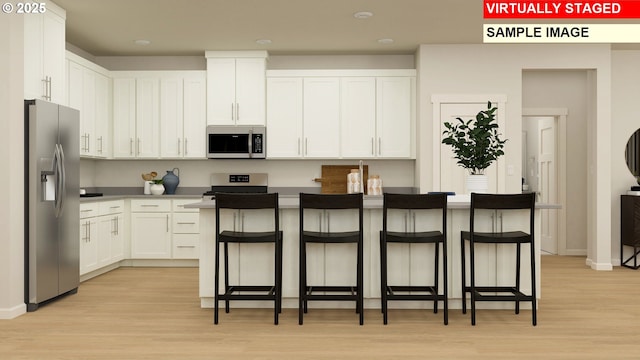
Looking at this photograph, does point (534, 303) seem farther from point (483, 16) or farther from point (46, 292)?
point (46, 292)

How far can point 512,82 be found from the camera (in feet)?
21.6

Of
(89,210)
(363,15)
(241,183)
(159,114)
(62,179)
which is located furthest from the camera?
(241,183)

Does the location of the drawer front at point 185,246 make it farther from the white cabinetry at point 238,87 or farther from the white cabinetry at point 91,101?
the white cabinetry at point 238,87

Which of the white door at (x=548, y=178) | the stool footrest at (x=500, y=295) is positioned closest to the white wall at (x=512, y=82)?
the white door at (x=548, y=178)

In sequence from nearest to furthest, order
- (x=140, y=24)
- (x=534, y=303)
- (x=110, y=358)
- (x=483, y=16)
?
(x=110, y=358) → (x=534, y=303) → (x=483, y=16) → (x=140, y=24)

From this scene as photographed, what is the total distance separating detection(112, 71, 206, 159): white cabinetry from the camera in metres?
6.96

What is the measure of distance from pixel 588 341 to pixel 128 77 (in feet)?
19.4

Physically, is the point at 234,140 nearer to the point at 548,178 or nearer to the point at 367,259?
the point at 367,259

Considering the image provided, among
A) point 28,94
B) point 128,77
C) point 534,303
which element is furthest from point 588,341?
point 128,77

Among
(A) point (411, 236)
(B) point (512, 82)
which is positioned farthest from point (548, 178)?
(A) point (411, 236)

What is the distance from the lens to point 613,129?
22.7 ft

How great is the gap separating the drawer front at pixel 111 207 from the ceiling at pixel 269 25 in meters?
1.92

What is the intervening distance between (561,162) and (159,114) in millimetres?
5550

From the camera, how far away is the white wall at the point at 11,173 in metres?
4.25
